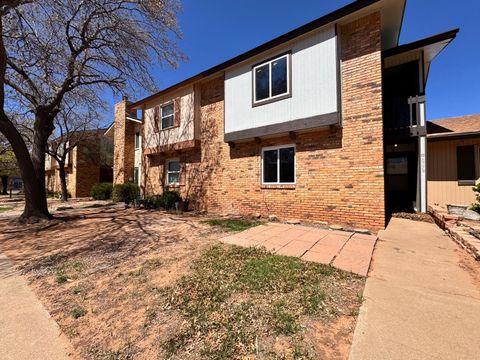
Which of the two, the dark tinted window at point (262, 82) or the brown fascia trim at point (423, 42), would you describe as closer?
the brown fascia trim at point (423, 42)

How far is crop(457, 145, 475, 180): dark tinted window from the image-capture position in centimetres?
918

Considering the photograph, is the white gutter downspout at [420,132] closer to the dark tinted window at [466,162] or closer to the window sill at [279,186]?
the dark tinted window at [466,162]

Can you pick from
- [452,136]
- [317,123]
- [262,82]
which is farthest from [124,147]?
[452,136]

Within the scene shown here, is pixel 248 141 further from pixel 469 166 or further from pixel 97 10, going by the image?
pixel 469 166

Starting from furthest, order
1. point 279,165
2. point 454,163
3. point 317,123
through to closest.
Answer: point 454,163 < point 279,165 < point 317,123

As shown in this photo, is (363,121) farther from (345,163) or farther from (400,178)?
(400,178)

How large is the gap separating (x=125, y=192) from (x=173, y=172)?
5.01 m

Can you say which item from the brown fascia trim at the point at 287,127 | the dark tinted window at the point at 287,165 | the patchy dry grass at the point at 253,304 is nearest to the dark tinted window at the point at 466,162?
the brown fascia trim at the point at 287,127

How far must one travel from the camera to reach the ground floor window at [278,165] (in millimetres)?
7976

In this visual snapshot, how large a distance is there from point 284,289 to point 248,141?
6757 mm

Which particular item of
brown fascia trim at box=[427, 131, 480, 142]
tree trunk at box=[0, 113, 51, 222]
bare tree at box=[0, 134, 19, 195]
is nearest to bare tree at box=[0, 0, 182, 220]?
tree trunk at box=[0, 113, 51, 222]

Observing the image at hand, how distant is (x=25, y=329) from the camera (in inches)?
98.0

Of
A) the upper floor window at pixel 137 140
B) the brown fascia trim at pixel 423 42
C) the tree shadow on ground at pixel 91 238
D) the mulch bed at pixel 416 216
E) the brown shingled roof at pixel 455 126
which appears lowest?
the tree shadow on ground at pixel 91 238

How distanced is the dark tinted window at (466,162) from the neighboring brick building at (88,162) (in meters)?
26.1
